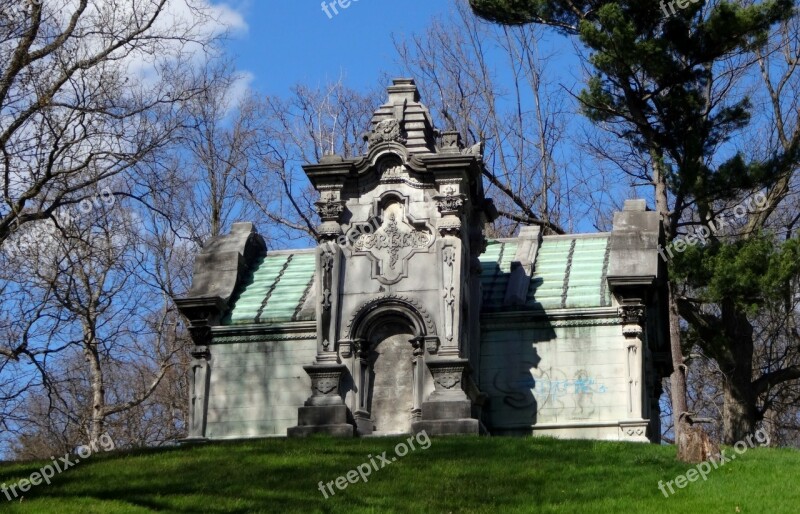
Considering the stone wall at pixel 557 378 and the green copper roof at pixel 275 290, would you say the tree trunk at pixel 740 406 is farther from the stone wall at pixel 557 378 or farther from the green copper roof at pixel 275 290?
the green copper roof at pixel 275 290

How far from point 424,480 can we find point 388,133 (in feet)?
27.6

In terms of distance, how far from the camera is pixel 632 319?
2777cm

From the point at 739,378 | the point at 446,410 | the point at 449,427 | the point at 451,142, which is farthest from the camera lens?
the point at 739,378

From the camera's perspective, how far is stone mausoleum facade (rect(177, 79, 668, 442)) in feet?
86.2

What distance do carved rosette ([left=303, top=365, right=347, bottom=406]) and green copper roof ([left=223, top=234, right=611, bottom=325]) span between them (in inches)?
116

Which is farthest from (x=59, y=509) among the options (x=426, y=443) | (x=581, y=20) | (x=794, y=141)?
(x=794, y=141)

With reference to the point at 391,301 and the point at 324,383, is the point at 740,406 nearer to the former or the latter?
the point at 391,301

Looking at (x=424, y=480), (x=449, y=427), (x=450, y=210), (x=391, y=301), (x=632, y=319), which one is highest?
(x=450, y=210)

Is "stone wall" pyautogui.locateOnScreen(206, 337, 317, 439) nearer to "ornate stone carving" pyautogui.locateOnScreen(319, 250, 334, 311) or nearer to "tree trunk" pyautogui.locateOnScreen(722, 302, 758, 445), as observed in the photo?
Answer: "ornate stone carving" pyautogui.locateOnScreen(319, 250, 334, 311)

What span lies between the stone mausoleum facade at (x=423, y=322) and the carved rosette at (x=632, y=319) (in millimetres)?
41

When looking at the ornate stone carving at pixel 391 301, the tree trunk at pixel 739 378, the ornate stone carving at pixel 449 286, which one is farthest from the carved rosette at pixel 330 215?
the tree trunk at pixel 739 378

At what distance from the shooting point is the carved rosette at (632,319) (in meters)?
27.7

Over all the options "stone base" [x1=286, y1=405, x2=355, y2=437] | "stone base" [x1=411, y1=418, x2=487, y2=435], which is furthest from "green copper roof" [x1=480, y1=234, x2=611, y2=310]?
"stone base" [x1=286, y1=405, x2=355, y2=437]

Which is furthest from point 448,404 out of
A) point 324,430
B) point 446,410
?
point 324,430
